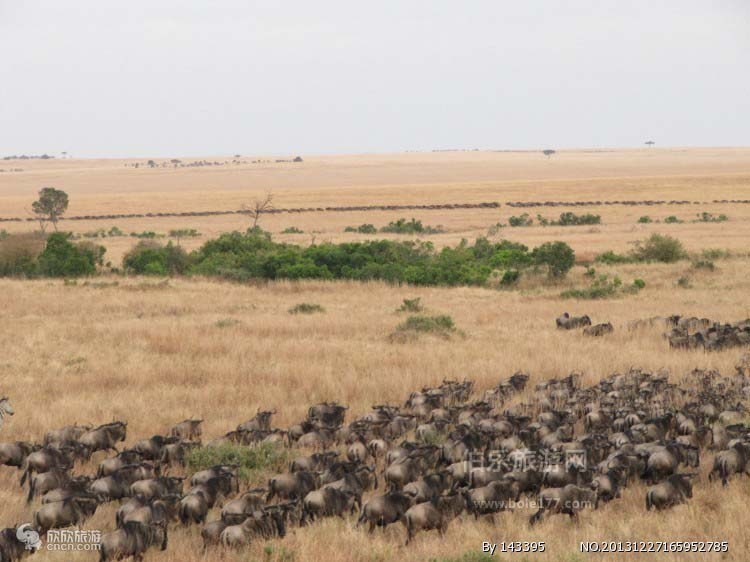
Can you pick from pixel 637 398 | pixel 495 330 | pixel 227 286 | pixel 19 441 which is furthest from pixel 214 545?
pixel 227 286

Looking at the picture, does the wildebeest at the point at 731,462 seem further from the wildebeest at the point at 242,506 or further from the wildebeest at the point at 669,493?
the wildebeest at the point at 242,506

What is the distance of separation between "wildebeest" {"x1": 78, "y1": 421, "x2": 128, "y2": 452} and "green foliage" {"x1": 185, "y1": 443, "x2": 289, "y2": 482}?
1.25m

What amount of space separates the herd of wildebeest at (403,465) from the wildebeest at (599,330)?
6.21 m

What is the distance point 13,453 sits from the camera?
36.9ft

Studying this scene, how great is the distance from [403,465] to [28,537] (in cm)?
427

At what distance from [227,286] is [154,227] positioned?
132 ft

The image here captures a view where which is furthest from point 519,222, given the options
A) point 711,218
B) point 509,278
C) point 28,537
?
point 28,537

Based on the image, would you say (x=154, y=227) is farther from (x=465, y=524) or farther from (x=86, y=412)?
(x=465, y=524)

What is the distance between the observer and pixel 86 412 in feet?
45.4

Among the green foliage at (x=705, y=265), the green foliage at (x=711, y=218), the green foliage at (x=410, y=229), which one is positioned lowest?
the green foliage at (x=705, y=265)

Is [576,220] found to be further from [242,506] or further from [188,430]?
[242,506]

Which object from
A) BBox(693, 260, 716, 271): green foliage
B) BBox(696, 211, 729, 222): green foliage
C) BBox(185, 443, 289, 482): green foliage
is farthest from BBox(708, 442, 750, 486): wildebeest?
BBox(696, 211, 729, 222): green foliage

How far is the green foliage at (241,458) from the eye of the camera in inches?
444

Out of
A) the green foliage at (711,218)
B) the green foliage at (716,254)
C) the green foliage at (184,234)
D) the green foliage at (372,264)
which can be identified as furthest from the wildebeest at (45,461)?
the green foliage at (711,218)
